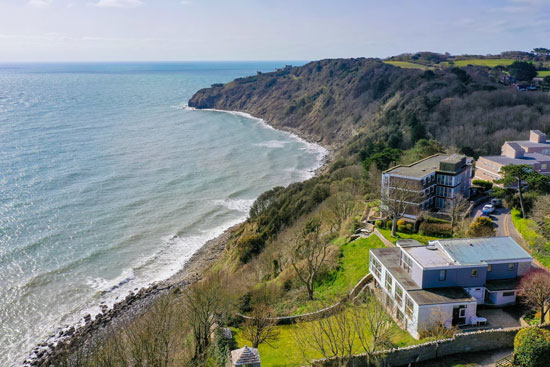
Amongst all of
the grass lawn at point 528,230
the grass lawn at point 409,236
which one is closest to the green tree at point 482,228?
the grass lawn at point 528,230

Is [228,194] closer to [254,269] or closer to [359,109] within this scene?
[254,269]

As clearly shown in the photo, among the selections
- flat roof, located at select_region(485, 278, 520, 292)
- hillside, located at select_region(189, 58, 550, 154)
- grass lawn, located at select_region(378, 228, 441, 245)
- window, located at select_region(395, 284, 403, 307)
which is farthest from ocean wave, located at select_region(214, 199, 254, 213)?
flat roof, located at select_region(485, 278, 520, 292)

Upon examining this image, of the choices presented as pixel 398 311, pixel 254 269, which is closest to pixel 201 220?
pixel 254 269

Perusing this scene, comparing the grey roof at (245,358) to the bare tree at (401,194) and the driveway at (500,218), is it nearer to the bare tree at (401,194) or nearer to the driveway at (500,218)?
the bare tree at (401,194)

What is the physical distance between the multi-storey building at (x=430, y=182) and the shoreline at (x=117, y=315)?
75.5 feet

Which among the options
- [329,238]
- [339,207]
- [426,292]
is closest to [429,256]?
[426,292]

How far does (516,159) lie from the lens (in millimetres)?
51781

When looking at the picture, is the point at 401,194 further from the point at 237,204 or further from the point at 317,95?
the point at 317,95

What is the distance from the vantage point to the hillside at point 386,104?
76.4m

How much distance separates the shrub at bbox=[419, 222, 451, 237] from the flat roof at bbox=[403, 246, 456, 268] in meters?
10.3

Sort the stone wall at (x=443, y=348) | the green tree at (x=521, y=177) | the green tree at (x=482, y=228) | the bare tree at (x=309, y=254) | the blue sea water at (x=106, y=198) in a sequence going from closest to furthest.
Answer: the stone wall at (x=443, y=348) → the green tree at (x=482, y=228) → the bare tree at (x=309, y=254) → the green tree at (x=521, y=177) → the blue sea water at (x=106, y=198)

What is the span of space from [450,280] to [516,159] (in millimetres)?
34276

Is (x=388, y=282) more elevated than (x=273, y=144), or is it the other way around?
(x=273, y=144)

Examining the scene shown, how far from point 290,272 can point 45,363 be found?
2149 cm
